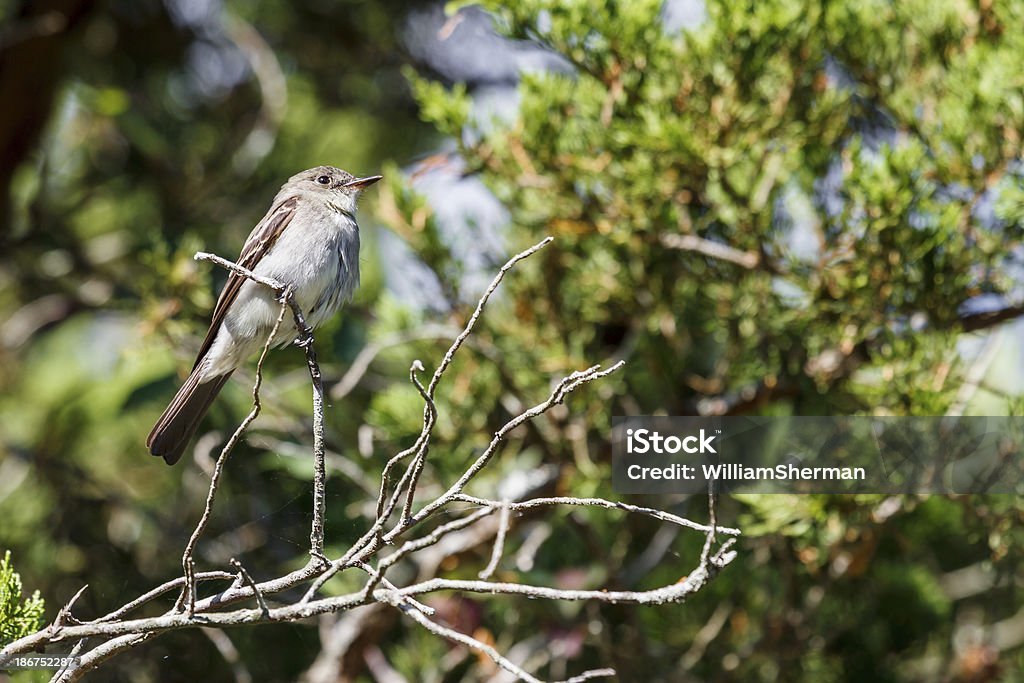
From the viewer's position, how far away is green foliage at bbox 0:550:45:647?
1972mm

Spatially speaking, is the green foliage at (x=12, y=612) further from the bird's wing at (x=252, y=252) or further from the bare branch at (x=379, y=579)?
the bird's wing at (x=252, y=252)

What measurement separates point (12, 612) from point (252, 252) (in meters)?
1.04

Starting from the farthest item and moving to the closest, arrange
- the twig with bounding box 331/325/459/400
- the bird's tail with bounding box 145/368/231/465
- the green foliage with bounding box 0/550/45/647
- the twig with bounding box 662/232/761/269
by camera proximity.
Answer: the twig with bounding box 331/325/459/400 → the twig with bounding box 662/232/761/269 → the bird's tail with bounding box 145/368/231/465 → the green foliage with bounding box 0/550/45/647

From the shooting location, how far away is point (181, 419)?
2.53m

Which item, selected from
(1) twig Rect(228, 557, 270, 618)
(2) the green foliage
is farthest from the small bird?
(1) twig Rect(228, 557, 270, 618)

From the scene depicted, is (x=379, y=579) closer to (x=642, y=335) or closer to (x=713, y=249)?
(x=713, y=249)

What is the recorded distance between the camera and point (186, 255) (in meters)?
3.22

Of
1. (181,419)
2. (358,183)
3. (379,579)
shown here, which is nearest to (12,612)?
(181,419)

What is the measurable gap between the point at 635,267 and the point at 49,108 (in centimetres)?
253

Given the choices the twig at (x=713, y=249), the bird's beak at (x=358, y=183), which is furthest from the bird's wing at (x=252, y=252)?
the twig at (x=713, y=249)

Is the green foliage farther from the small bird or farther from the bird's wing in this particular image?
the bird's wing

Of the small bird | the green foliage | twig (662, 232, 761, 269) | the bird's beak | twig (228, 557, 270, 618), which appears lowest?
Answer: the green foliage

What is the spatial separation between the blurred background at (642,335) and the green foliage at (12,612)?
27cm

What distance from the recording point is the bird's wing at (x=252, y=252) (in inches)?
106
